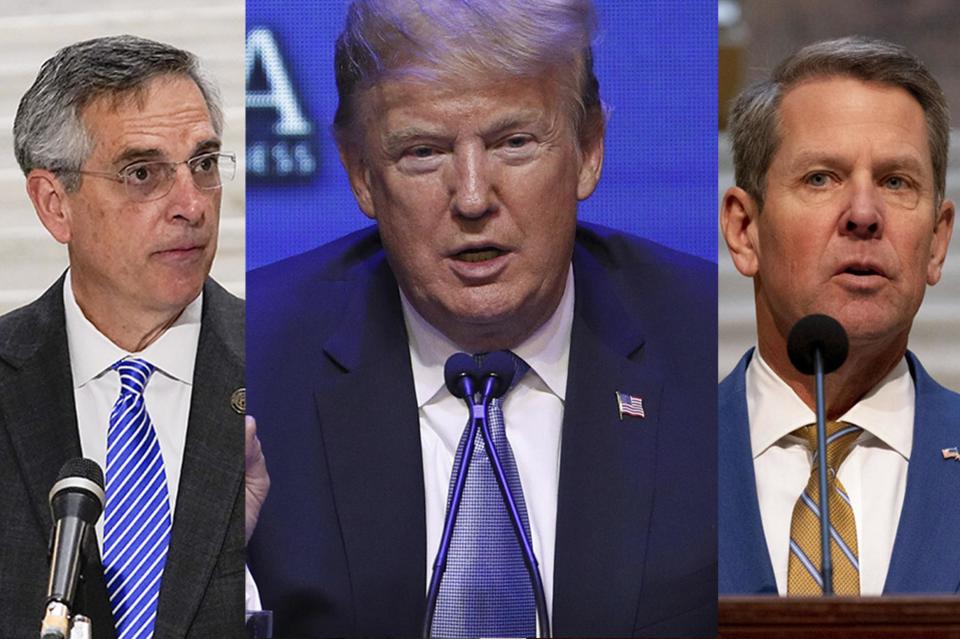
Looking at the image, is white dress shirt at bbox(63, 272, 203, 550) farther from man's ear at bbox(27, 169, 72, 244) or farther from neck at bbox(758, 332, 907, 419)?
neck at bbox(758, 332, 907, 419)

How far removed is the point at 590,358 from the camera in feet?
12.4

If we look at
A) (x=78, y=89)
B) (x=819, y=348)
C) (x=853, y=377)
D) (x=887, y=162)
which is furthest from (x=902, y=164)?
(x=78, y=89)

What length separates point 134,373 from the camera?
4.40 m

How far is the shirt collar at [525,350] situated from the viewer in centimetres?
378

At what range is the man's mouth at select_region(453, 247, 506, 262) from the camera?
3.69 m

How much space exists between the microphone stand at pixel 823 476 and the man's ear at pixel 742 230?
55 centimetres

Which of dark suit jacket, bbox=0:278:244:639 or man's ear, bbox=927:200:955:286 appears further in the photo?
dark suit jacket, bbox=0:278:244:639

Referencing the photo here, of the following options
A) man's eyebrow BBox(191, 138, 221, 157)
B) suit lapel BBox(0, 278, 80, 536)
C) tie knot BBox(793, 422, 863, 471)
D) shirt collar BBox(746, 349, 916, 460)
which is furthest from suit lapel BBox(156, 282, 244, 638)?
tie knot BBox(793, 422, 863, 471)

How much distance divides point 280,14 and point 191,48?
0.95 meters

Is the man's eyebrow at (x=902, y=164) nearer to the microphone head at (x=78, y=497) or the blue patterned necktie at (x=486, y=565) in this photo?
the blue patterned necktie at (x=486, y=565)

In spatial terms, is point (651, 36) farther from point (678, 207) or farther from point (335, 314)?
point (335, 314)

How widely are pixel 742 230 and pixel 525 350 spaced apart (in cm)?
67

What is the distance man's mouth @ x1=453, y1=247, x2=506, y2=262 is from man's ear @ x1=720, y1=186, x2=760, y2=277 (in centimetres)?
68

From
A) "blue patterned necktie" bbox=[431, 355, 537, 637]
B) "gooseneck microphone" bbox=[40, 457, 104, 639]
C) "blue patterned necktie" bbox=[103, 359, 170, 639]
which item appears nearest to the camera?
"gooseneck microphone" bbox=[40, 457, 104, 639]
